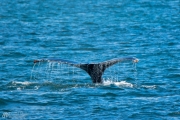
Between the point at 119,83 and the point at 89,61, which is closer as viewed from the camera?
the point at 119,83

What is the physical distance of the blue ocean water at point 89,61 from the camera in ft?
74.1

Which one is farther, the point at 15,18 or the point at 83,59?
the point at 15,18

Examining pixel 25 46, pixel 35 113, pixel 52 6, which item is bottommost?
pixel 35 113

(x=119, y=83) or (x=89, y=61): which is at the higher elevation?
(x=89, y=61)

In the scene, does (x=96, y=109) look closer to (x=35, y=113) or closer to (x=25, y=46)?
(x=35, y=113)

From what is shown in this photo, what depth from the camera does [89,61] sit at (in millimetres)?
32719

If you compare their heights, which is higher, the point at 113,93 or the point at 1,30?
the point at 1,30

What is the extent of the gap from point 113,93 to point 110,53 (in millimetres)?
11099

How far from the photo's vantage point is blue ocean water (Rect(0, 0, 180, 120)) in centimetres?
2258

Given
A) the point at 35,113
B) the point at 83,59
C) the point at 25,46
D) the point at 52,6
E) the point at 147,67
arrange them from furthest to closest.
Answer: the point at 52,6 < the point at 25,46 < the point at 83,59 < the point at 147,67 < the point at 35,113

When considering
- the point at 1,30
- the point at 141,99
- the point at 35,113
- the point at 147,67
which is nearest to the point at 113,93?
the point at 141,99

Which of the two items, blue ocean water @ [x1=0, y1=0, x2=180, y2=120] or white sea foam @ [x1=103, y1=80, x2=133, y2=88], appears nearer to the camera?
blue ocean water @ [x1=0, y1=0, x2=180, y2=120]

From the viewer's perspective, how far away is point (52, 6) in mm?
70125

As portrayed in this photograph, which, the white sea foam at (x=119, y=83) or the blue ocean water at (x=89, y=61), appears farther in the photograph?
the white sea foam at (x=119, y=83)
